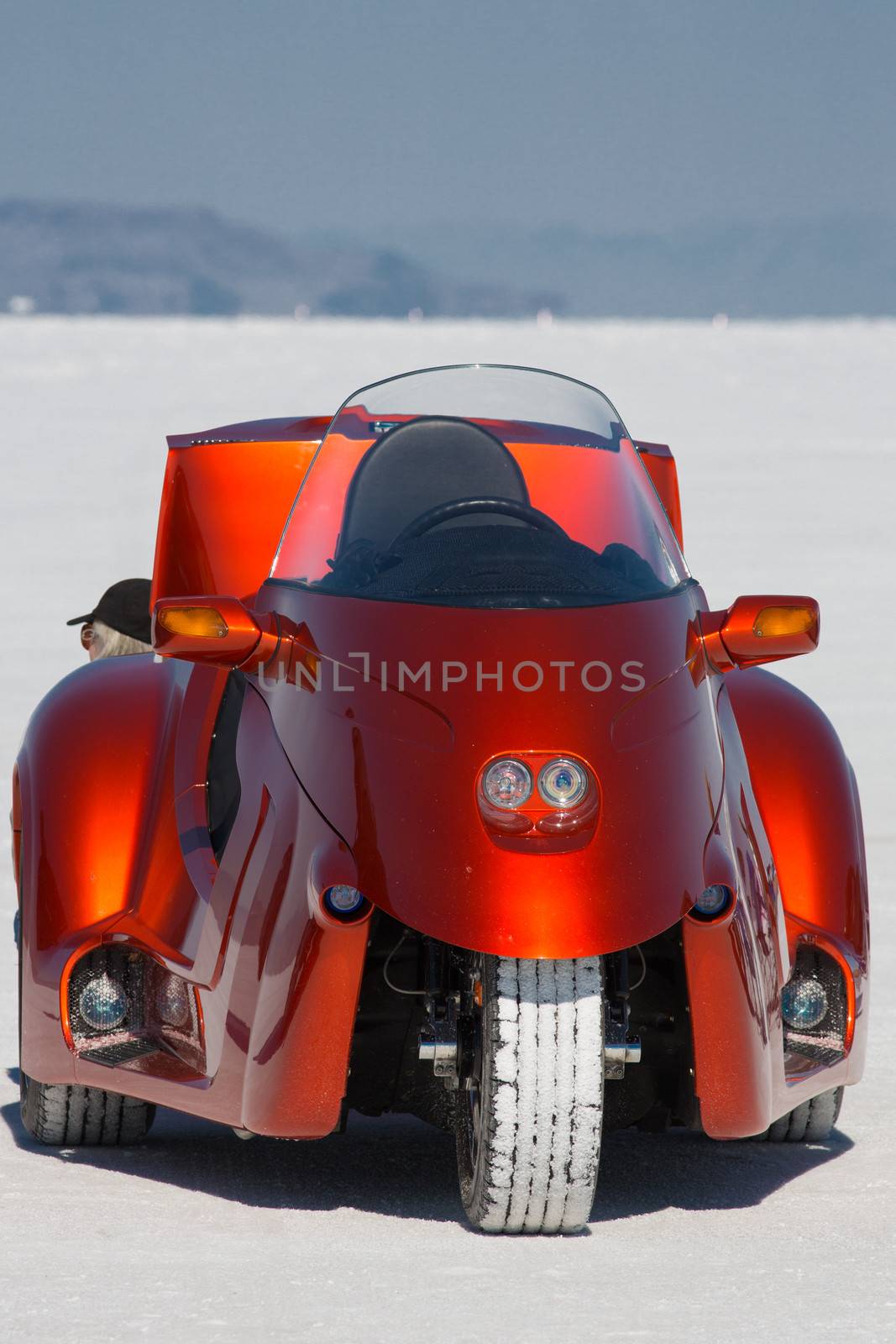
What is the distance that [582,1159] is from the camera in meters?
4.15

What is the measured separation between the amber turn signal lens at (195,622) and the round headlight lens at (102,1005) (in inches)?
39.9

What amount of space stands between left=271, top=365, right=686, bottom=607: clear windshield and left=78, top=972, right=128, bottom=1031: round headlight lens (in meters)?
1.05

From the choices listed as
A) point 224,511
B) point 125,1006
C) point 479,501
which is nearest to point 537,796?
point 479,501

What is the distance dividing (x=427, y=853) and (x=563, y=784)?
291 mm

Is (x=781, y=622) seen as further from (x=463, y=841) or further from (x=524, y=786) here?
(x=463, y=841)

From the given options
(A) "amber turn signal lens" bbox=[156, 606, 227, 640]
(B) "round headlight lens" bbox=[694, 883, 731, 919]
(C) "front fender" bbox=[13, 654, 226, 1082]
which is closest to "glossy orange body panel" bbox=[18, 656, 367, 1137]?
(C) "front fender" bbox=[13, 654, 226, 1082]

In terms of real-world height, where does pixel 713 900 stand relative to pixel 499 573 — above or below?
below

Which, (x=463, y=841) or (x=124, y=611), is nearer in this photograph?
(x=463, y=841)

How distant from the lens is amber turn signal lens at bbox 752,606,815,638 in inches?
177

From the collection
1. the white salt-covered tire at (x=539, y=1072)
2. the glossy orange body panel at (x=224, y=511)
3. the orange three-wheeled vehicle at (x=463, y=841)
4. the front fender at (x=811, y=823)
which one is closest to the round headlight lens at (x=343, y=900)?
the orange three-wheeled vehicle at (x=463, y=841)

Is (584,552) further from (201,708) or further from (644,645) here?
(201,708)

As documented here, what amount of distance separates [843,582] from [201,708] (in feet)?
54.2

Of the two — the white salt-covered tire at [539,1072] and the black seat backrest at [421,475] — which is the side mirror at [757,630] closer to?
the black seat backrest at [421,475]

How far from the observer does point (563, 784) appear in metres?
4.12
